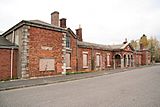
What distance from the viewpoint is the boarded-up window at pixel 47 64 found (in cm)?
1792

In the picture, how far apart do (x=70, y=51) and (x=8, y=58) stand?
909 centimetres

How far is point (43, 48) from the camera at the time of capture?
18.1 m

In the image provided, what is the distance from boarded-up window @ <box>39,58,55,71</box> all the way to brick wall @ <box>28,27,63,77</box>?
0.32 metres

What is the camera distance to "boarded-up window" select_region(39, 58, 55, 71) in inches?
705

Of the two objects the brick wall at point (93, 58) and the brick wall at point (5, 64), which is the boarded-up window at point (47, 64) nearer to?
the brick wall at point (5, 64)

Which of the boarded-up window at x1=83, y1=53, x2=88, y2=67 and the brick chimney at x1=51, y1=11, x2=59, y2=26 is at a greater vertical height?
the brick chimney at x1=51, y1=11, x2=59, y2=26

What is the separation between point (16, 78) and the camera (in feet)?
54.5

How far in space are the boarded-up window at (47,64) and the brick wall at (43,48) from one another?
12.4 inches

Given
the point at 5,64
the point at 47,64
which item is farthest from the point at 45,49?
the point at 5,64

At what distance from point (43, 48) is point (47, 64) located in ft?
5.72

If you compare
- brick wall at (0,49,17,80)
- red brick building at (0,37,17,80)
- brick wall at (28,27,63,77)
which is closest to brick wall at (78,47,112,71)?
brick wall at (28,27,63,77)

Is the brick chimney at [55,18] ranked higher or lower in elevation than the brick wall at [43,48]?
higher

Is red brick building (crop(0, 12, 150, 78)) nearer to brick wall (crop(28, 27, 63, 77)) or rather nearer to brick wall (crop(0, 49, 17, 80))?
brick wall (crop(28, 27, 63, 77))

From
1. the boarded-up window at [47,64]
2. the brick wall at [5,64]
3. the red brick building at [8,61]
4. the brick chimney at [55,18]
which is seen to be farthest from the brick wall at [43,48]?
the brick chimney at [55,18]
